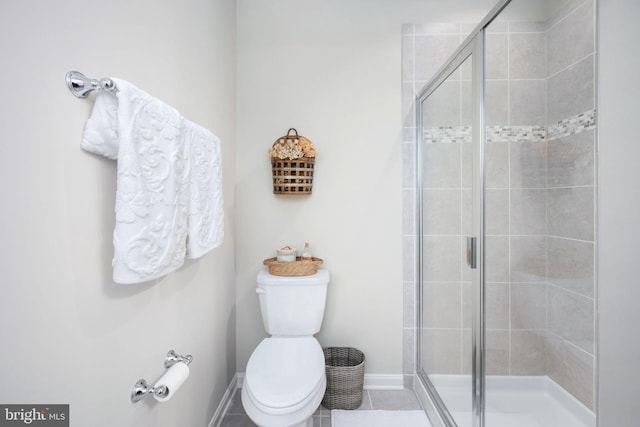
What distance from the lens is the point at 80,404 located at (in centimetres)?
68

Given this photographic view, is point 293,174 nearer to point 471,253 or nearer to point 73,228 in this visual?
point 471,253

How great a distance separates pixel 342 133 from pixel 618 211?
1443mm

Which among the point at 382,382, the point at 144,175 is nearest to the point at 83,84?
the point at 144,175

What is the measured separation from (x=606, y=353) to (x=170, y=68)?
4.94 ft

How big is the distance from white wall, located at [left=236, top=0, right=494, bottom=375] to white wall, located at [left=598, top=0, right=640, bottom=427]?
1244mm

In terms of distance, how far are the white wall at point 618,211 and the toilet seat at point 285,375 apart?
0.94 meters

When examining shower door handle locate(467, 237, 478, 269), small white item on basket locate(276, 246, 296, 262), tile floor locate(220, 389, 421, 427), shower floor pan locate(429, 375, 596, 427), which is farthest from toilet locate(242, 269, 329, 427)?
shower door handle locate(467, 237, 478, 269)

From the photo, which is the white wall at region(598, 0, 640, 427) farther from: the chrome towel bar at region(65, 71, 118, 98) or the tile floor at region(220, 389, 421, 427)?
the tile floor at region(220, 389, 421, 427)

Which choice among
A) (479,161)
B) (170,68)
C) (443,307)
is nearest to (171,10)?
(170,68)

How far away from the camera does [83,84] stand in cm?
66

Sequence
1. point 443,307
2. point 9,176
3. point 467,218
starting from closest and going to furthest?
1. point 9,176
2. point 467,218
3. point 443,307

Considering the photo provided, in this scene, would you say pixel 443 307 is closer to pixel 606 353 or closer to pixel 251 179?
pixel 606 353

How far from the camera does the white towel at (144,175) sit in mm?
682

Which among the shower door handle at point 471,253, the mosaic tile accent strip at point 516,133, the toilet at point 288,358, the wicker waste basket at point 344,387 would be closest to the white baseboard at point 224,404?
the toilet at point 288,358
